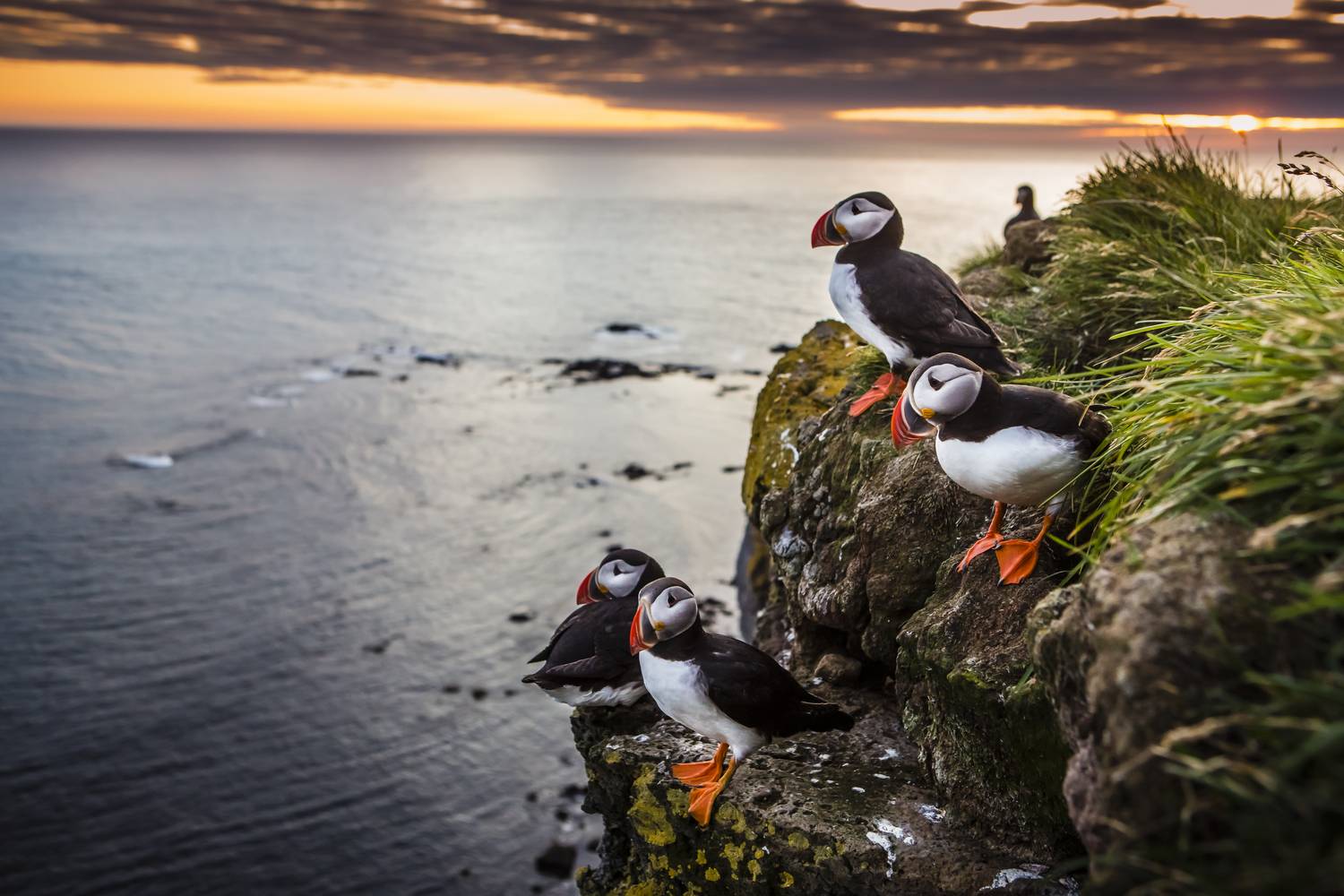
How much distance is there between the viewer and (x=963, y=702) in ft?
14.2

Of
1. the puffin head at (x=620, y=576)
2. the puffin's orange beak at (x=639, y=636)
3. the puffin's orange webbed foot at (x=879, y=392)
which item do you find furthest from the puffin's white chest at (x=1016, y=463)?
the puffin head at (x=620, y=576)

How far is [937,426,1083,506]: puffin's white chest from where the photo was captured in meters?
4.04

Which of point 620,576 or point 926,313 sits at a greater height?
point 926,313

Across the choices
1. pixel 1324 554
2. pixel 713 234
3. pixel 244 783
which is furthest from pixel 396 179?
pixel 1324 554

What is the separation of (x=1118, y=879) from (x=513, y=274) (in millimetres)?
56486

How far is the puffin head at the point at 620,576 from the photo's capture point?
6484 millimetres

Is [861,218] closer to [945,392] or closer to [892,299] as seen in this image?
[892,299]

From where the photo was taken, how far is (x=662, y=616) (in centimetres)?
493

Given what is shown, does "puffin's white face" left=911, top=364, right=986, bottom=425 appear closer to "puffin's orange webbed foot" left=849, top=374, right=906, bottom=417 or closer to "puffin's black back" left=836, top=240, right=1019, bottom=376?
"puffin's black back" left=836, top=240, right=1019, bottom=376

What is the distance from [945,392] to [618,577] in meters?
3.04

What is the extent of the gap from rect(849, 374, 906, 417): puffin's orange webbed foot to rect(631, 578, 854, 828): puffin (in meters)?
1.98

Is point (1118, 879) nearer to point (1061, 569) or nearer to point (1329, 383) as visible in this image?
point (1329, 383)

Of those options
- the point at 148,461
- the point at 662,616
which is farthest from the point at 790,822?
the point at 148,461

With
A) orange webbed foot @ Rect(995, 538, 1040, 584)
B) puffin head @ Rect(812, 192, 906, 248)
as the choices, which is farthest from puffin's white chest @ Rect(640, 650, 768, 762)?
puffin head @ Rect(812, 192, 906, 248)
